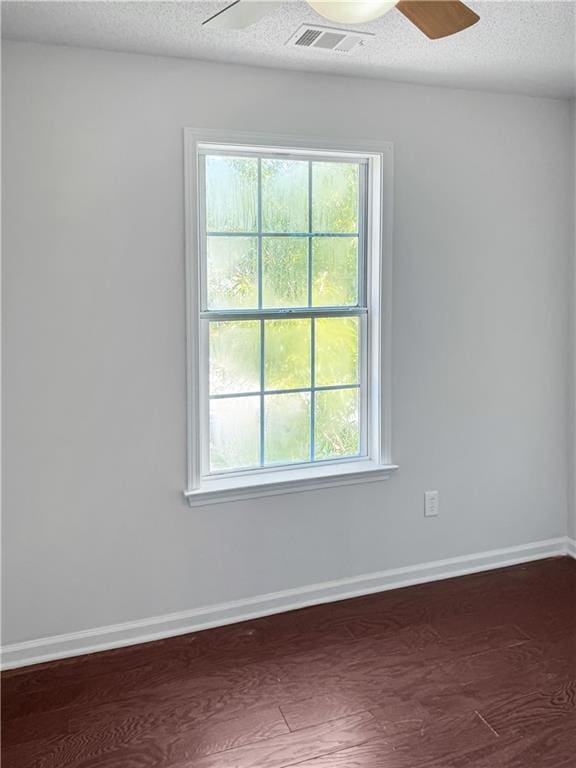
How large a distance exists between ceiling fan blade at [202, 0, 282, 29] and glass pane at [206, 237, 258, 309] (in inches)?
44.3

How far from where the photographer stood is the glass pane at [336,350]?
10.1ft

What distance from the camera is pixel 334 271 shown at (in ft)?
10.1

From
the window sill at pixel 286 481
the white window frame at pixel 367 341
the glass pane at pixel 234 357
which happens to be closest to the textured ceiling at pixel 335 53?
the white window frame at pixel 367 341

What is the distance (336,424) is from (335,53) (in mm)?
1631

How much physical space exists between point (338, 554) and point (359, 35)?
2222 millimetres

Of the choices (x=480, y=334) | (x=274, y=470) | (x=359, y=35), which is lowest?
(x=274, y=470)

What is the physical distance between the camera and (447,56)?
2.62 m

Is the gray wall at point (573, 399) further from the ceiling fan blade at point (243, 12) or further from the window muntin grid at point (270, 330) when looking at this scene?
the ceiling fan blade at point (243, 12)

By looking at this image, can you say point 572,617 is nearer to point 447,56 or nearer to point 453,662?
point 453,662

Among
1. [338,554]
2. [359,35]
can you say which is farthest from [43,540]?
[359,35]

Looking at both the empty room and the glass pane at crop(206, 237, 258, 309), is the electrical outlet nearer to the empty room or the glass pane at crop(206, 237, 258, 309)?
the empty room

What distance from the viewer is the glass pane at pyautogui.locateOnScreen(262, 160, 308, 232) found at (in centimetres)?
290

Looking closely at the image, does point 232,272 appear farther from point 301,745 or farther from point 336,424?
point 301,745

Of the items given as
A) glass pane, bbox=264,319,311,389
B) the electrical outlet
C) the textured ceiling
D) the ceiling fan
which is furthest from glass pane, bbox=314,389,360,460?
the ceiling fan
